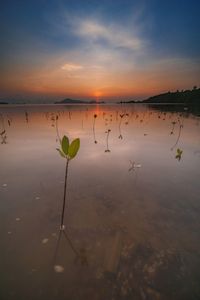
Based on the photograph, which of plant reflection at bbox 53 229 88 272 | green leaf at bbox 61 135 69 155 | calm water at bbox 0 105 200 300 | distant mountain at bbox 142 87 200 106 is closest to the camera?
calm water at bbox 0 105 200 300

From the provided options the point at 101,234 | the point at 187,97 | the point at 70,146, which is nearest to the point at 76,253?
the point at 101,234

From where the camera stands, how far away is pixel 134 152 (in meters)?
7.00

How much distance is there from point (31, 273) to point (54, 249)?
0.41 meters

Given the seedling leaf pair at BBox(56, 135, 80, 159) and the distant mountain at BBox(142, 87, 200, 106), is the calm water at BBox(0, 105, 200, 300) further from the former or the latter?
the distant mountain at BBox(142, 87, 200, 106)

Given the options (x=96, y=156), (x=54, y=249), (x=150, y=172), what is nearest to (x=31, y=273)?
(x=54, y=249)

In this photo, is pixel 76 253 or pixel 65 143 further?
pixel 65 143

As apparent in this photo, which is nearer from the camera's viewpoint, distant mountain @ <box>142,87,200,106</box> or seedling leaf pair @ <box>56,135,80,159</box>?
seedling leaf pair @ <box>56,135,80,159</box>

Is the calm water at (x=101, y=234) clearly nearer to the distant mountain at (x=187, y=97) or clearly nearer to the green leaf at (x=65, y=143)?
the green leaf at (x=65, y=143)

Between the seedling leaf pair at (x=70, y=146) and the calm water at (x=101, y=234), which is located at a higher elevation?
the seedling leaf pair at (x=70, y=146)

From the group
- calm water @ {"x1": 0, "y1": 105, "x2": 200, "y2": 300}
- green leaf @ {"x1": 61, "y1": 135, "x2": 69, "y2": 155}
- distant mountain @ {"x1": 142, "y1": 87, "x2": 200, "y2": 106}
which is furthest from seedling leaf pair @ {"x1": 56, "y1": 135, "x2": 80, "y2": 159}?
distant mountain @ {"x1": 142, "y1": 87, "x2": 200, "y2": 106}

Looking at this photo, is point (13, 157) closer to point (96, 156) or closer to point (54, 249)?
point (96, 156)

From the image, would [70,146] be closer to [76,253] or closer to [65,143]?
[65,143]

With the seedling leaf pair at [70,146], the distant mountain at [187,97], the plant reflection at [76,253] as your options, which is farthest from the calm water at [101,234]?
the distant mountain at [187,97]

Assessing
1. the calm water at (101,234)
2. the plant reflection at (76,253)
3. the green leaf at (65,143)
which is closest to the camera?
the calm water at (101,234)
